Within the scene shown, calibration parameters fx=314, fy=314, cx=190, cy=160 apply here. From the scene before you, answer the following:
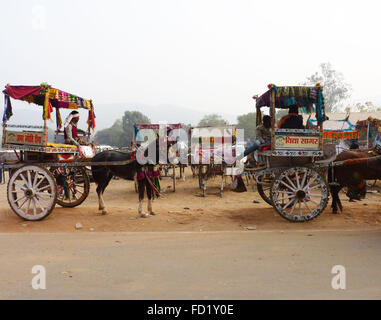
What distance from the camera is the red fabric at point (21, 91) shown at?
775cm

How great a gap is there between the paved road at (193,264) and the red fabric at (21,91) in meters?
3.44

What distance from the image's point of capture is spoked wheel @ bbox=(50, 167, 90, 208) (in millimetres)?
9266

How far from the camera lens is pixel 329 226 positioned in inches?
295

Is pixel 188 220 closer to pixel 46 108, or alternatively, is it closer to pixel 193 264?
pixel 193 264

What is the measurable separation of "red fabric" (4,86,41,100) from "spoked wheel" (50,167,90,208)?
8.11 ft

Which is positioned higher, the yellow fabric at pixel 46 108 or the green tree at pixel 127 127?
the green tree at pixel 127 127

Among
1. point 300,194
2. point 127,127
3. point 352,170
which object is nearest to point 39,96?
point 300,194

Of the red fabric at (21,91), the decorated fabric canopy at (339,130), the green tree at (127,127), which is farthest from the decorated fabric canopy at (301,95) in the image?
the green tree at (127,127)

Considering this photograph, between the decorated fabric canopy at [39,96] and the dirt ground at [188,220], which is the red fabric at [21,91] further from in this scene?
the dirt ground at [188,220]

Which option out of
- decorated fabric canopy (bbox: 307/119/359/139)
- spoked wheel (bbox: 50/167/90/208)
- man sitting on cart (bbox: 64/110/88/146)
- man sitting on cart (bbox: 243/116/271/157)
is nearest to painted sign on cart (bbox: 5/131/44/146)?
man sitting on cart (bbox: 64/110/88/146)

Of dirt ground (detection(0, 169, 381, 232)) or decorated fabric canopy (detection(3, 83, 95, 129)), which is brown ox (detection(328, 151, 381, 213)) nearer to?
dirt ground (detection(0, 169, 381, 232))

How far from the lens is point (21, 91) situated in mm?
7820

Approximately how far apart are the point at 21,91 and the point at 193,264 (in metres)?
6.22

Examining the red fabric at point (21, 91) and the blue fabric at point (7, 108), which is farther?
the blue fabric at point (7, 108)
